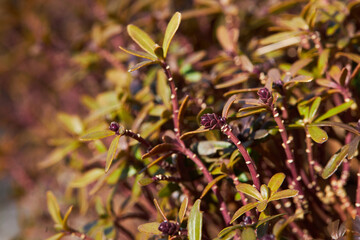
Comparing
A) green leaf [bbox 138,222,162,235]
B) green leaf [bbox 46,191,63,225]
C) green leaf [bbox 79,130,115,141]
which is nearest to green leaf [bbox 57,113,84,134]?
green leaf [bbox 46,191,63,225]

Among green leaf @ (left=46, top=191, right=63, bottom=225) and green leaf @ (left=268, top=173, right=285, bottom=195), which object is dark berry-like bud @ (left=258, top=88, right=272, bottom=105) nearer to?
green leaf @ (left=268, top=173, right=285, bottom=195)

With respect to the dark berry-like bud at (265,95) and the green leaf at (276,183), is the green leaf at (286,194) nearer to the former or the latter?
the green leaf at (276,183)

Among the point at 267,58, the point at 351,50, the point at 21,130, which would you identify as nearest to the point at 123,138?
the point at 267,58

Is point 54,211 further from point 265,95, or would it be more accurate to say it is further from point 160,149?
point 265,95

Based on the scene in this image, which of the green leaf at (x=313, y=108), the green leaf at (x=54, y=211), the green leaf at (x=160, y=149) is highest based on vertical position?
the green leaf at (x=160, y=149)

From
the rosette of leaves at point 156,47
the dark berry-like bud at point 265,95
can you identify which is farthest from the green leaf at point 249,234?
the rosette of leaves at point 156,47

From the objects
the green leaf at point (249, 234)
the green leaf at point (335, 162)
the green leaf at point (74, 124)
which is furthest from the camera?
the green leaf at point (74, 124)

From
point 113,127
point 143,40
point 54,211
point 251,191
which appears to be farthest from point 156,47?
point 54,211
